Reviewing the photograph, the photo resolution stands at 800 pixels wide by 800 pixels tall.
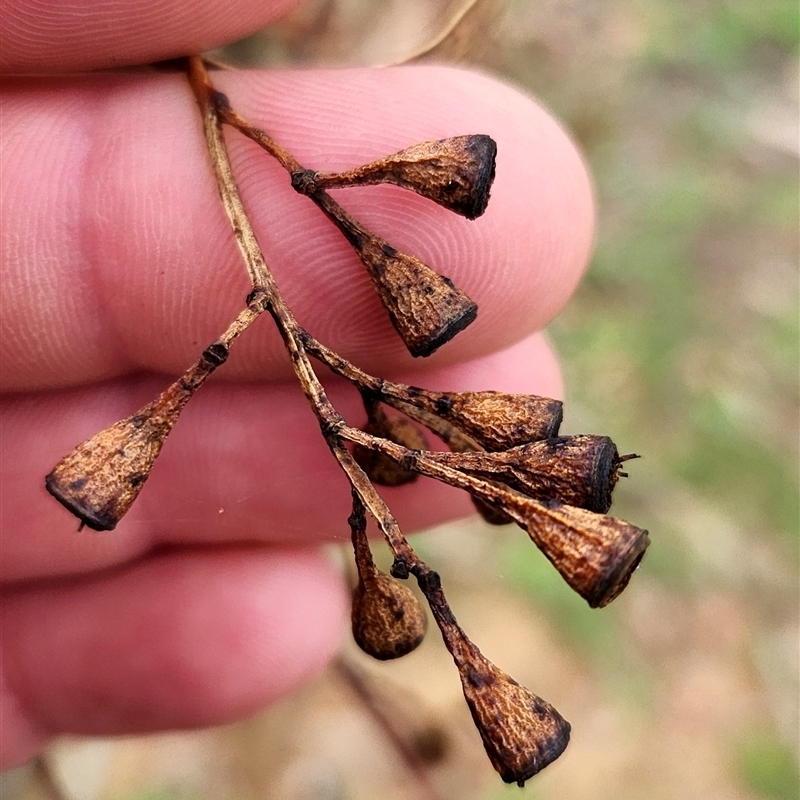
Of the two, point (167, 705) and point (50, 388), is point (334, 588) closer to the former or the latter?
point (167, 705)

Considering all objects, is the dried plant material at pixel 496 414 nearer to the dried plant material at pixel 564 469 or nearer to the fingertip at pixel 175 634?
the dried plant material at pixel 564 469

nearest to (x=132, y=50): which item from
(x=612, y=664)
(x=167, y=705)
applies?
(x=167, y=705)

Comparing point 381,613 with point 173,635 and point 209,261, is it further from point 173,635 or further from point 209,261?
point 173,635

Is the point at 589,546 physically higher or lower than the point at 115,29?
lower

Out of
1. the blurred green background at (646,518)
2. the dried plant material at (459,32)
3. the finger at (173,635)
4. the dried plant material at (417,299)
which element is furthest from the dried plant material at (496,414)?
the blurred green background at (646,518)

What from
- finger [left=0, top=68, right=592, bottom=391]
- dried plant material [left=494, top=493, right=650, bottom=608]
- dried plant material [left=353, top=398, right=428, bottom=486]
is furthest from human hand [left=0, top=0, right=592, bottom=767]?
dried plant material [left=494, top=493, right=650, bottom=608]

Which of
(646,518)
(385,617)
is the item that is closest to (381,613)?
(385,617)
